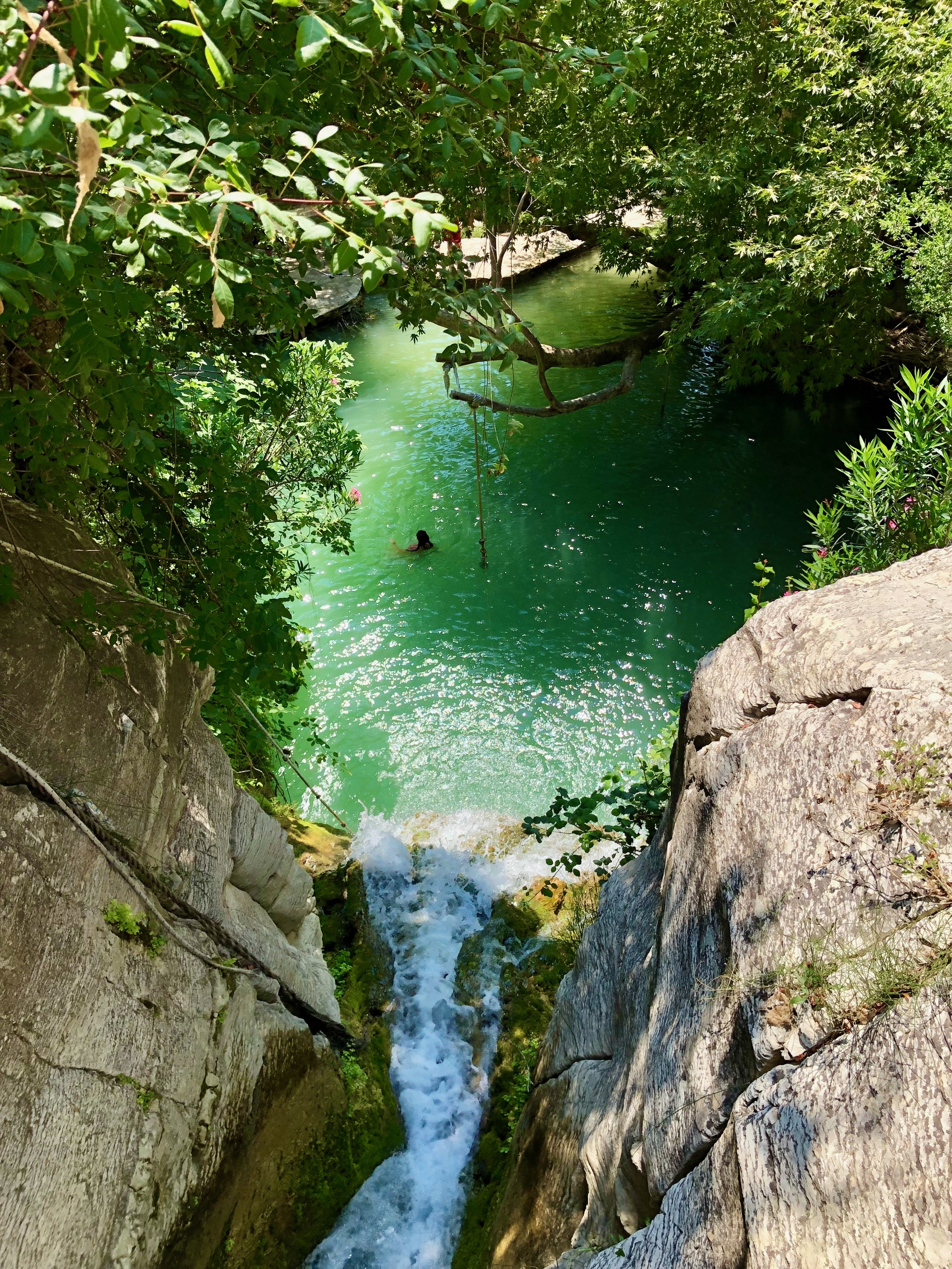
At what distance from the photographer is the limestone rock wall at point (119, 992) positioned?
2.79 metres

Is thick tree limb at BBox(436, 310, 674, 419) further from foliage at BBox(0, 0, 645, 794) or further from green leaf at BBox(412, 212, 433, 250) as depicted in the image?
green leaf at BBox(412, 212, 433, 250)

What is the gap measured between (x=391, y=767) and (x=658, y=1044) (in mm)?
6087

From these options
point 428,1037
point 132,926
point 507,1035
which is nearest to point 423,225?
point 132,926

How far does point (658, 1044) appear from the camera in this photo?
10.4ft

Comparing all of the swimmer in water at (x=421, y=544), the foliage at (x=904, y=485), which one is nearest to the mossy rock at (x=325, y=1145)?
the foliage at (x=904, y=485)

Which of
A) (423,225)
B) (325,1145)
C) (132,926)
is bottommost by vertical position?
(325,1145)

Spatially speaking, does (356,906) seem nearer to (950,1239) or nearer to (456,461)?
(950,1239)

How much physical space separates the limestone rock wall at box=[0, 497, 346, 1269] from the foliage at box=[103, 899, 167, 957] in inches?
1.6

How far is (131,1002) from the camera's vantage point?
3334mm

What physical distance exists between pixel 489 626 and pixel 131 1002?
25.9 feet

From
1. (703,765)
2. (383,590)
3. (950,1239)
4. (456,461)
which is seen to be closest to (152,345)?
(703,765)

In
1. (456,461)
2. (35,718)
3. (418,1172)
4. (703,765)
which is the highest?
(456,461)

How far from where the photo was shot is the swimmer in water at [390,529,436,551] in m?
11.8

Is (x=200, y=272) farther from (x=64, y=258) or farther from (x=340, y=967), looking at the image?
(x=340, y=967)
